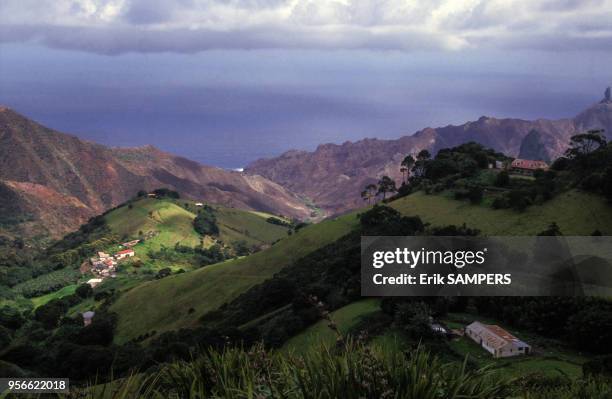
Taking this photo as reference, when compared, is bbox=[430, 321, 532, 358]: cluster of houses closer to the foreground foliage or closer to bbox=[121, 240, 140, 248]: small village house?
the foreground foliage

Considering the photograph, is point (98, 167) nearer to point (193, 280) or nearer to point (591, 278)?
point (193, 280)

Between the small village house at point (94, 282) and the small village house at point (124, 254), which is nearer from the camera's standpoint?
the small village house at point (94, 282)

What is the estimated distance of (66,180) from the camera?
166375 mm

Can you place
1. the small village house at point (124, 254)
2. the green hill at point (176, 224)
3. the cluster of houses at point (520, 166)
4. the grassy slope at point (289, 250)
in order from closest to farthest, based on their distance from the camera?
the grassy slope at point (289, 250), the cluster of houses at point (520, 166), the small village house at point (124, 254), the green hill at point (176, 224)

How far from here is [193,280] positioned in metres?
55.3

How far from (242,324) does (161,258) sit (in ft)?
167

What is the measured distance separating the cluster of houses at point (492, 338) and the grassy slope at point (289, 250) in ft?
66.4

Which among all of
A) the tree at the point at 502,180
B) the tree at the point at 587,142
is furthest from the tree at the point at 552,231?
the tree at the point at 587,142

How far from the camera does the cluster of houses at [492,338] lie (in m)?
21.5

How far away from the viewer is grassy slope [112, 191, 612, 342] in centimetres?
4316

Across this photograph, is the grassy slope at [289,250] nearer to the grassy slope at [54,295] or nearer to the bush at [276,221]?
the grassy slope at [54,295]

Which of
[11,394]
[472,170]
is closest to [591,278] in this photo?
[11,394]

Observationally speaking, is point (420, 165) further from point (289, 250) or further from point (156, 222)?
point (156, 222)

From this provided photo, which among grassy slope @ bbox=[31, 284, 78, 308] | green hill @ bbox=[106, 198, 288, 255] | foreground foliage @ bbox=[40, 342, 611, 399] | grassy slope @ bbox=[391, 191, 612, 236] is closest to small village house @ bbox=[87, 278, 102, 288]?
grassy slope @ bbox=[31, 284, 78, 308]
